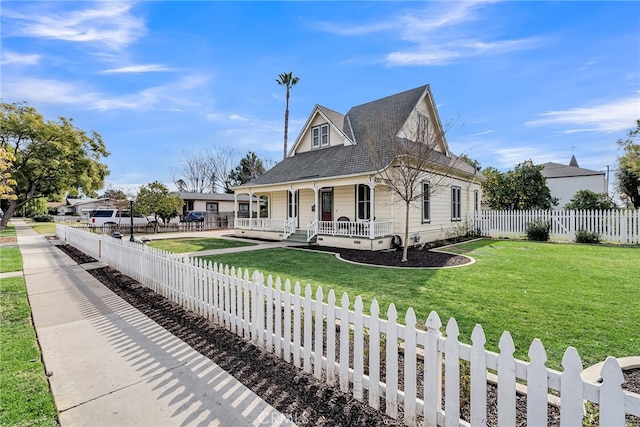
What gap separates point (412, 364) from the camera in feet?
7.74

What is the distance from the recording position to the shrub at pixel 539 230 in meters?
15.7

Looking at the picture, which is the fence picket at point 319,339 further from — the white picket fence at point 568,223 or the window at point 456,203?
the white picket fence at point 568,223

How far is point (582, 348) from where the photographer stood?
3600 mm

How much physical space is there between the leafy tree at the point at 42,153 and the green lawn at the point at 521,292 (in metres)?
23.8

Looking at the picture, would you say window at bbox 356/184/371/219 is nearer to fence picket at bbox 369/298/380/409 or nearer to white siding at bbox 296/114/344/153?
white siding at bbox 296/114/344/153

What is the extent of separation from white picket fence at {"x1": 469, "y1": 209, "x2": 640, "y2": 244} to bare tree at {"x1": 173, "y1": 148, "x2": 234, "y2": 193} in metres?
45.7

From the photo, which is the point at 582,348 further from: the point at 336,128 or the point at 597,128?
the point at 597,128

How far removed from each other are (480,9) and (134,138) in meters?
28.1

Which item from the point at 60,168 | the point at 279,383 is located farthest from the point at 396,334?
the point at 60,168

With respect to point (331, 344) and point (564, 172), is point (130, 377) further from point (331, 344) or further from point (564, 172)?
point (564, 172)

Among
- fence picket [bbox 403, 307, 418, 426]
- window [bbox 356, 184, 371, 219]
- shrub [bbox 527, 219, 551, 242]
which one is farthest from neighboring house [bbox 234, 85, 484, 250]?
fence picket [bbox 403, 307, 418, 426]

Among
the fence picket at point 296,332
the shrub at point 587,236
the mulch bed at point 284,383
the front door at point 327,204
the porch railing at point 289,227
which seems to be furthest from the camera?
the porch railing at point 289,227

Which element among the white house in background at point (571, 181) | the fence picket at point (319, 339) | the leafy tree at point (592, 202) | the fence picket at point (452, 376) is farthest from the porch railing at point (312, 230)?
the white house in background at point (571, 181)

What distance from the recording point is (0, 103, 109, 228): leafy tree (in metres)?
24.1
